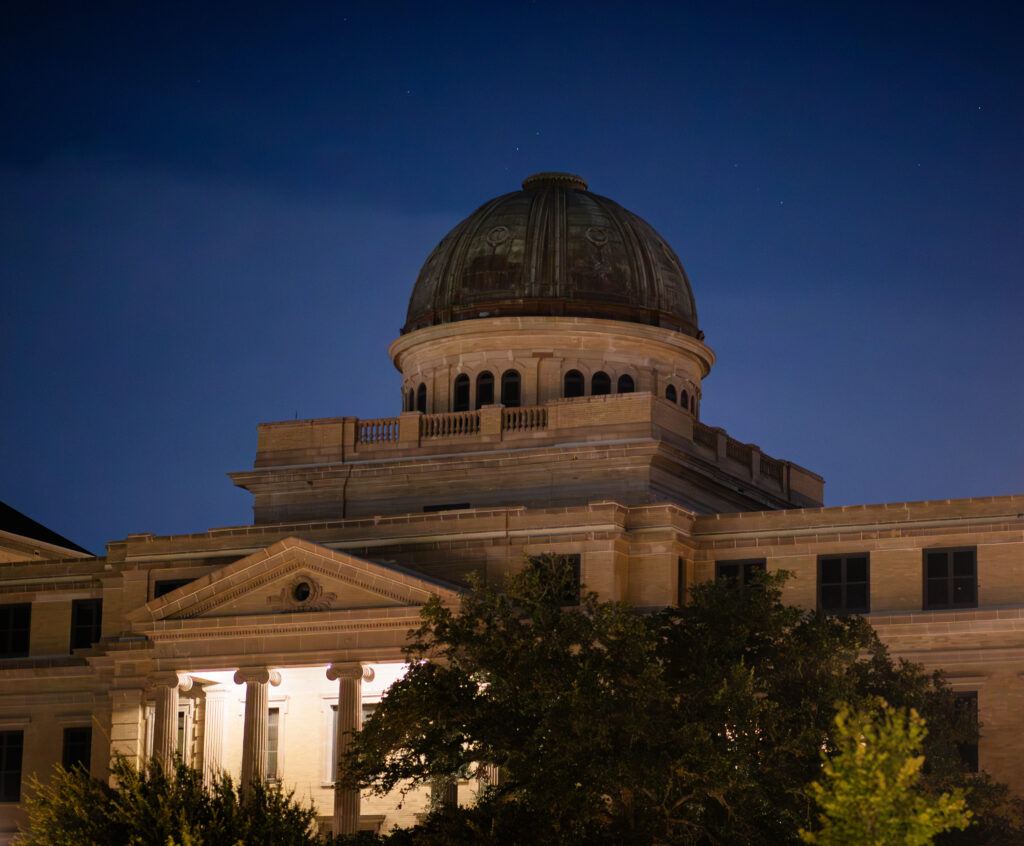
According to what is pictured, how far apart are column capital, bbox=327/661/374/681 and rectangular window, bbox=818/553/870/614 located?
14.7 m

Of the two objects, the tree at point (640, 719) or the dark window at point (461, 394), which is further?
the dark window at point (461, 394)

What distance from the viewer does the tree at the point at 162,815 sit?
176ft

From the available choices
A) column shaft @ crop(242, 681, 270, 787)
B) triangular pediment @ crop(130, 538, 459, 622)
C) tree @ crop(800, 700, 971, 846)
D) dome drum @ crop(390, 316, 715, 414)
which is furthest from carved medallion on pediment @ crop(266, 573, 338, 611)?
tree @ crop(800, 700, 971, 846)

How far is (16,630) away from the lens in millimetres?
85625

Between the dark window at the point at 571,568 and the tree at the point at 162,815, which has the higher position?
the dark window at the point at 571,568

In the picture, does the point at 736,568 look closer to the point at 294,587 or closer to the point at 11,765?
the point at 294,587

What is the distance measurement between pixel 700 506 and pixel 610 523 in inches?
406

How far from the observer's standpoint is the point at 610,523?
74000mm

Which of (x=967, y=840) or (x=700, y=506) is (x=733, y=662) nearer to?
(x=967, y=840)

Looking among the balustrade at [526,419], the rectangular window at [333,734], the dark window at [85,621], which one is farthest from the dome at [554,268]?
the rectangular window at [333,734]

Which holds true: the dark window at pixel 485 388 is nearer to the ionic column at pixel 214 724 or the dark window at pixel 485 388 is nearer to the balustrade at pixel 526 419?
the balustrade at pixel 526 419

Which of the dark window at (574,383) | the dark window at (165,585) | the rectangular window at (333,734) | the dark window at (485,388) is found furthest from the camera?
the dark window at (485,388)

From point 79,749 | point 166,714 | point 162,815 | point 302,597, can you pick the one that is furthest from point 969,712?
point 79,749

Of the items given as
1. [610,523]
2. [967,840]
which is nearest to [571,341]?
[610,523]
